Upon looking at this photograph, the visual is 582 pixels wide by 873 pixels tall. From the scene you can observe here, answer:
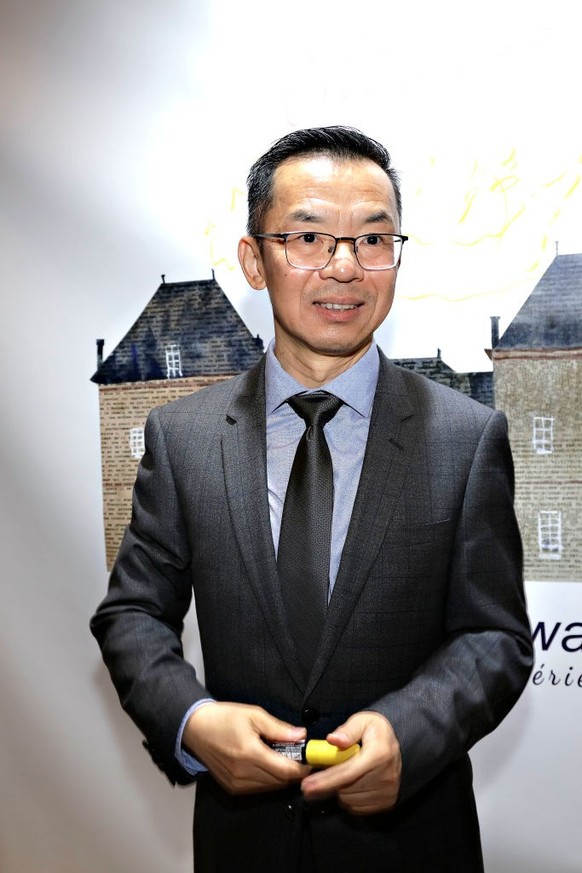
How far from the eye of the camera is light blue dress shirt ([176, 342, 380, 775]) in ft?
3.82

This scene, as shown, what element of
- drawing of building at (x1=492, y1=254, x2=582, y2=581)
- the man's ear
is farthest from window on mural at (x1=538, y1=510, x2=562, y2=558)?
the man's ear

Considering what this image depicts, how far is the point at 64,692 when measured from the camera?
217 cm

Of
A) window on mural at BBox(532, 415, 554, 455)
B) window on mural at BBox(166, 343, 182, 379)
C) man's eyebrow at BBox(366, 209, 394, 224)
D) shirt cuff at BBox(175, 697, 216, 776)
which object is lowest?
shirt cuff at BBox(175, 697, 216, 776)

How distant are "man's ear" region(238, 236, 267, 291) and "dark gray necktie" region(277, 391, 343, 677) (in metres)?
0.23

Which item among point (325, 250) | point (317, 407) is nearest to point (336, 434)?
point (317, 407)

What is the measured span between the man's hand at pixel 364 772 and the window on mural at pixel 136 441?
1.19 meters

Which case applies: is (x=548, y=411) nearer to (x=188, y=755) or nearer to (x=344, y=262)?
(x=344, y=262)

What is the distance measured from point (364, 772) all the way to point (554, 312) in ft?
3.62

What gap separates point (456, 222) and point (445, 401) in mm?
695

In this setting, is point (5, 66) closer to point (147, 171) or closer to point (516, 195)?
point (147, 171)

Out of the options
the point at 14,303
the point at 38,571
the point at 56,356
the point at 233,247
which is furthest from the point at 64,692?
the point at 233,247

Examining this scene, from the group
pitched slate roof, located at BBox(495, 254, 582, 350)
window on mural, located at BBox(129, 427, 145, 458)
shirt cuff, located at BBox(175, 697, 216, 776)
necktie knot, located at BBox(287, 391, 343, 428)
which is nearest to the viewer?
shirt cuff, located at BBox(175, 697, 216, 776)

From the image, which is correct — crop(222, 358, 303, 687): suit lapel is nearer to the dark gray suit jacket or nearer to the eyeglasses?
the dark gray suit jacket

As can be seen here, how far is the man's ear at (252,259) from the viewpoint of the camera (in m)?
1.26
